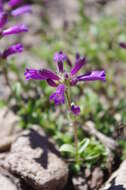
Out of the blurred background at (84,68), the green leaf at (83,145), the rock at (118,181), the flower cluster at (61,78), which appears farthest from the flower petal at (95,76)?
the rock at (118,181)

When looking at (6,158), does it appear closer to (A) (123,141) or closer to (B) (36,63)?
(A) (123,141)

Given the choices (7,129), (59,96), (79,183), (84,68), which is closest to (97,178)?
(79,183)

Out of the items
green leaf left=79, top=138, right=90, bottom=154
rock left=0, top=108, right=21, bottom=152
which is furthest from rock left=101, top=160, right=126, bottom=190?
rock left=0, top=108, right=21, bottom=152

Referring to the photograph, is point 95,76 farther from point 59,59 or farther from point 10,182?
point 10,182

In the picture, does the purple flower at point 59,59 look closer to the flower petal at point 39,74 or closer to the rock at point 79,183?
the flower petal at point 39,74

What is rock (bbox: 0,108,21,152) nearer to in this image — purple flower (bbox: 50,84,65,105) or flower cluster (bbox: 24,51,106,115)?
flower cluster (bbox: 24,51,106,115)

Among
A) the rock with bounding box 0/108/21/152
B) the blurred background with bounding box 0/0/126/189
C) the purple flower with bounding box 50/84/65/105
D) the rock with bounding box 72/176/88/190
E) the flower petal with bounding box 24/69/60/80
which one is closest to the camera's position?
the purple flower with bounding box 50/84/65/105
